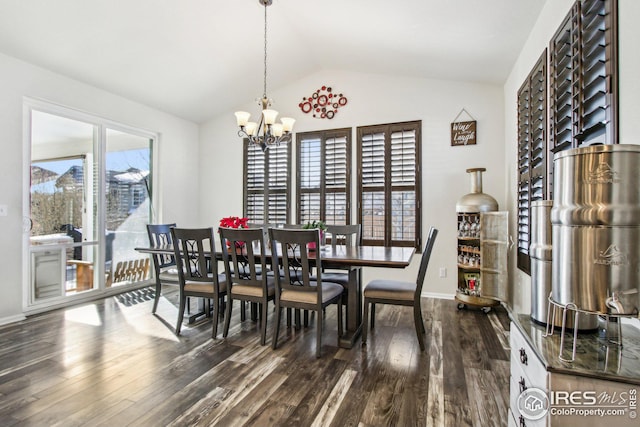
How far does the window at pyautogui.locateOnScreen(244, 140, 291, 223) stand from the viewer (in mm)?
5391

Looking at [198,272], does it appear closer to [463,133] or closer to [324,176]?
[324,176]

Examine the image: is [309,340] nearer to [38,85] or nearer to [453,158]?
[453,158]

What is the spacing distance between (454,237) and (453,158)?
1.05 m

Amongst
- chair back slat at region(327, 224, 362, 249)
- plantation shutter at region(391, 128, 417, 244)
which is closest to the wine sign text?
plantation shutter at region(391, 128, 417, 244)

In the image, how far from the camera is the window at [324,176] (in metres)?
4.97

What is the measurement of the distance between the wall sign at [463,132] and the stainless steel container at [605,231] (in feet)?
11.5

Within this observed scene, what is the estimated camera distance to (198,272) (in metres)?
3.19

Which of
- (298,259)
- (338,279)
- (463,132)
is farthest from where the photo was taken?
(463,132)

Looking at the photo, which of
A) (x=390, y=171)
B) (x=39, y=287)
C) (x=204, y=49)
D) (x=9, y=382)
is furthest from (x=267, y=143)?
(x=39, y=287)

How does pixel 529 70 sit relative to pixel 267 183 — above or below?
above

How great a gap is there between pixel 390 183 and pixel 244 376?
10.6 ft

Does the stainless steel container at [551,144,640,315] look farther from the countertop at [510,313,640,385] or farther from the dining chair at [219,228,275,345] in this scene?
the dining chair at [219,228,275,345]

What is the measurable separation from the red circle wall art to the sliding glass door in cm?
249

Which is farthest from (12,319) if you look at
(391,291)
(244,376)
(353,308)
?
(391,291)
